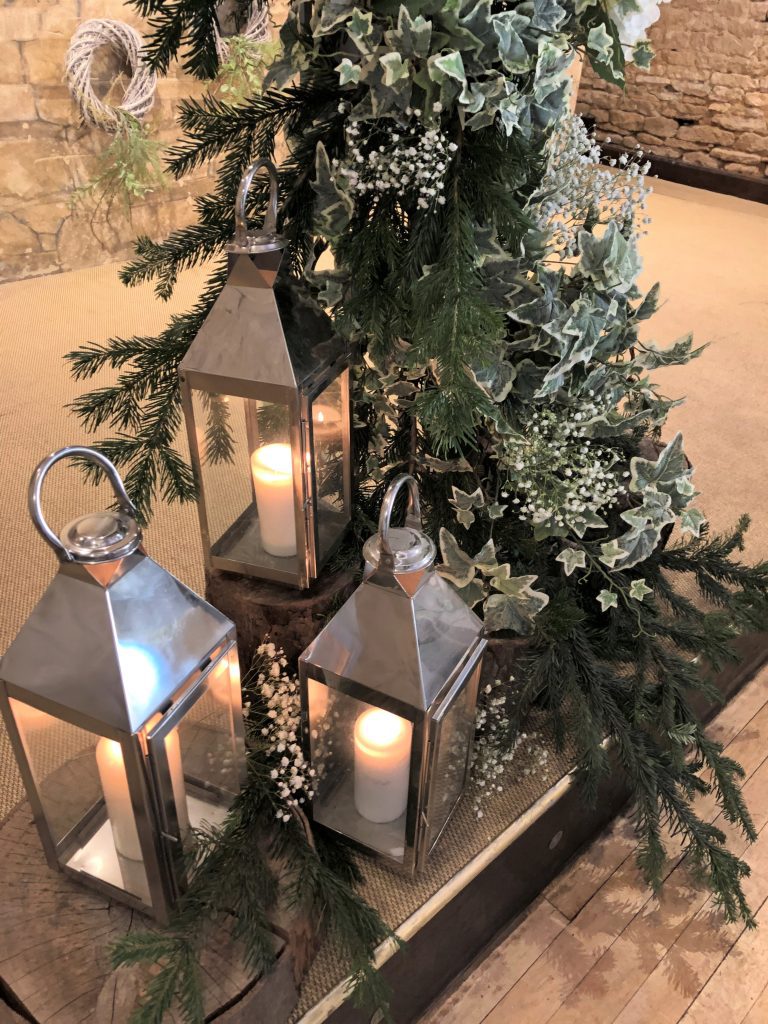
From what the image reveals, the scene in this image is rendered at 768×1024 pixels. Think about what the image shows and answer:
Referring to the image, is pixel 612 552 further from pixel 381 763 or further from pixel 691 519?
pixel 381 763

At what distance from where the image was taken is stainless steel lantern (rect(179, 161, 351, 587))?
0.93m

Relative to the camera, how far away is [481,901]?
3.79 ft

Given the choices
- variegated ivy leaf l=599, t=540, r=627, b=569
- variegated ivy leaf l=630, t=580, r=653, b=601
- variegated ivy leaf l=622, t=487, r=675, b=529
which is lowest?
variegated ivy leaf l=630, t=580, r=653, b=601

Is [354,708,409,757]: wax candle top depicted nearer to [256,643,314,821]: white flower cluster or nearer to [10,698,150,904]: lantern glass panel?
[256,643,314,821]: white flower cluster

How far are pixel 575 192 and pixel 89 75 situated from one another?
2.47 metres

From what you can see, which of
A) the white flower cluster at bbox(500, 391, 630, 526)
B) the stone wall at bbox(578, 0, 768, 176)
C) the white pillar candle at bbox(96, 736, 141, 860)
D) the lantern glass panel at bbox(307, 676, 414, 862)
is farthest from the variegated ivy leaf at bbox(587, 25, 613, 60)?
the stone wall at bbox(578, 0, 768, 176)

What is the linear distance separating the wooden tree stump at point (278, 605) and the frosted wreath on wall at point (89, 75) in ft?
7.86

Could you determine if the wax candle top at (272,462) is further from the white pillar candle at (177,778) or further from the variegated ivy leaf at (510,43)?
the variegated ivy leaf at (510,43)

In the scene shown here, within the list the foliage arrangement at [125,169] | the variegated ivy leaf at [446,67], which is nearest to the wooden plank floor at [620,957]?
the variegated ivy leaf at [446,67]

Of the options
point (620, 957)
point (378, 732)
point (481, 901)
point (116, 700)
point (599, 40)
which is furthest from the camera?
point (620, 957)

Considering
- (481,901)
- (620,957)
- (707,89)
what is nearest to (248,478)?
(481,901)

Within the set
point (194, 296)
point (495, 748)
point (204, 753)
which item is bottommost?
point (194, 296)

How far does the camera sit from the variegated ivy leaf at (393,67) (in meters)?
0.74

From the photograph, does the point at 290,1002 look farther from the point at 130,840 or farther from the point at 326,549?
the point at 326,549
